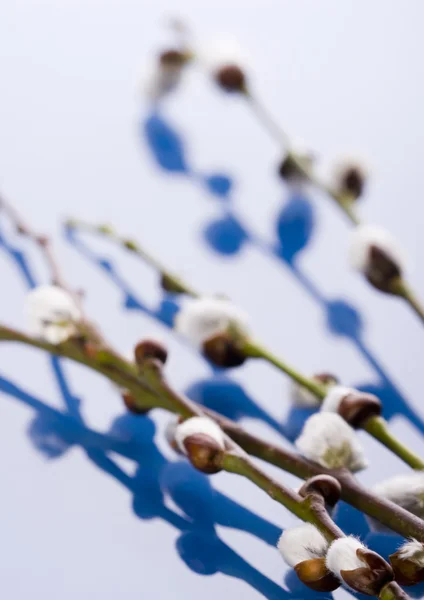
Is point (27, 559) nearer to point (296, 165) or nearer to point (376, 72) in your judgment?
point (296, 165)

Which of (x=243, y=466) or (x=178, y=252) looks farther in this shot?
(x=178, y=252)

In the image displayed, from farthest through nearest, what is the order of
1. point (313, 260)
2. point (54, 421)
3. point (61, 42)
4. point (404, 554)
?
1. point (61, 42)
2. point (313, 260)
3. point (54, 421)
4. point (404, 554)

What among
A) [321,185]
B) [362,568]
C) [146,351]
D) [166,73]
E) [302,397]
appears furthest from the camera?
[166,73]

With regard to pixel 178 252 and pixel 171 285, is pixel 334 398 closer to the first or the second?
pixel 171 285

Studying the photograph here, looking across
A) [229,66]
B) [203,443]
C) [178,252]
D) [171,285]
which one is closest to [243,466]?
[203,443]

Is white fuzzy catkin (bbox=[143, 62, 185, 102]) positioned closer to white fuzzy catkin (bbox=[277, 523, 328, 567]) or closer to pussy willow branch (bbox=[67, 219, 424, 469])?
pussy willow branch (bbox=[67, 219, 424, 469])

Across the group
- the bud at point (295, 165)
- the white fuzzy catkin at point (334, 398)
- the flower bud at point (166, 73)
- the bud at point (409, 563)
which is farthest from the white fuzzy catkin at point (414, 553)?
the flower bud at point (166, 73)

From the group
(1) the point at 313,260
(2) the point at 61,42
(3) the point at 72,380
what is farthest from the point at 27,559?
(2) the point at 61,42

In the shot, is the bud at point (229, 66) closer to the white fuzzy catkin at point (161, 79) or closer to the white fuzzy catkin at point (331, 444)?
the white fuzzy catkin at point (161, 79)
